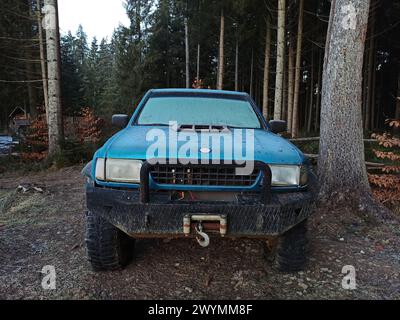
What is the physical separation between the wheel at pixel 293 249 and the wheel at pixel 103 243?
142cm

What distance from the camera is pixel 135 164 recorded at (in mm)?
2293

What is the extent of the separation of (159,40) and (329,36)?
26.3m

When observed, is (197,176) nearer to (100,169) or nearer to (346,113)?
(100,169)

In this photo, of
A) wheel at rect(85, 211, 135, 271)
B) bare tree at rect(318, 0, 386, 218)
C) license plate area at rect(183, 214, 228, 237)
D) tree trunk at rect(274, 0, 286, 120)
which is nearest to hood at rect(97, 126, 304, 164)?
license plate area at rect(183, 214, 228, 237)

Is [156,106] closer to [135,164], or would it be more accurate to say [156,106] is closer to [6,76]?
[135,164]

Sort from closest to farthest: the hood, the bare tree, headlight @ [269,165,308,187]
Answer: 1. the hood
2. headlight @ [269,165,308,187]
3. the bare tree

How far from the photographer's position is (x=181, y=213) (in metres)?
2.16

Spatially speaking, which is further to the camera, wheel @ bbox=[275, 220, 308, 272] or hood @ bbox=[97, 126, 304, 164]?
wheel @ bbox=[275, 220, 308, 272]

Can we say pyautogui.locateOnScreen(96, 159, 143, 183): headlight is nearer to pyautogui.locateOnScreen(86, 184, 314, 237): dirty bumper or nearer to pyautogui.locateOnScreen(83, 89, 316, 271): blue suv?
pyautogui.locateOnScreen(83, 89, 316, 271): blue suv

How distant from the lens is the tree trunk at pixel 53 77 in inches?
320

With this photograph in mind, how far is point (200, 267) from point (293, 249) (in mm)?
877

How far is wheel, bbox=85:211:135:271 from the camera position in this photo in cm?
246

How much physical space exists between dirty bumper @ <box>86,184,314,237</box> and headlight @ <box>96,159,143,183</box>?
0.37 ft

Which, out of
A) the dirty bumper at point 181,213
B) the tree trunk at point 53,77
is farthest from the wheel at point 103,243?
the tree trunk at point 53,77
